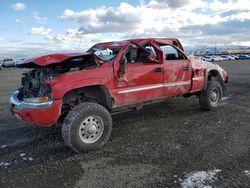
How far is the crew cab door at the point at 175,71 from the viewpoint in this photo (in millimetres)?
6370

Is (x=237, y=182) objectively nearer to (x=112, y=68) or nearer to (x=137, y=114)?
(x=112, y=68)

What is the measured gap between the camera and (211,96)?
7.48 meters

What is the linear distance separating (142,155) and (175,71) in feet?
8.20

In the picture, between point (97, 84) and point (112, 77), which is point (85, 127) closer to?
point (97, 84)

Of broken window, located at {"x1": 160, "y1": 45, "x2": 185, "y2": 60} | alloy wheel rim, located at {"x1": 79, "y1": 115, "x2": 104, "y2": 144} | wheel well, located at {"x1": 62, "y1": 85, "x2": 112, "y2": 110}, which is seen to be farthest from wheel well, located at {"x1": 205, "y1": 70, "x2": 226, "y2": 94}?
alloy wheel rim, located at {"x1": 79, "y1": 115, "x2": 104, "y2": 144}

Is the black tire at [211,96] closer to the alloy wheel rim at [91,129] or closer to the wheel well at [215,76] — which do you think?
the wheel well at [215,76]

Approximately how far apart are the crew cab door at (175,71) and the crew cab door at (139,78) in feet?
0.69

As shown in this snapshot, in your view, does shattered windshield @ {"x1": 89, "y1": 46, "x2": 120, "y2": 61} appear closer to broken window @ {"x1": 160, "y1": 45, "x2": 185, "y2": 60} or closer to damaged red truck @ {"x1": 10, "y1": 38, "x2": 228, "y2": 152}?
damaged red truck @ {"x1": 10, "y1": 38, "x2": 228, "y2": 152}

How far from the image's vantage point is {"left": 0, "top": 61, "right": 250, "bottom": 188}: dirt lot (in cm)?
386

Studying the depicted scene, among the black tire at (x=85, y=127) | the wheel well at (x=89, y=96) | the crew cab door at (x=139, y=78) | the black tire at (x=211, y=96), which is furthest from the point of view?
the black tire at (x=211, y=96)

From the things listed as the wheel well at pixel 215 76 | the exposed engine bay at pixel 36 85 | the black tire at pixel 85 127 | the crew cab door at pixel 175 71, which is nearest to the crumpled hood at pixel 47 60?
the exposed engine bay at pixel 36 85

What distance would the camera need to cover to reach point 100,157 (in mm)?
4723

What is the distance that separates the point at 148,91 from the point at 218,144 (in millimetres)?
1708

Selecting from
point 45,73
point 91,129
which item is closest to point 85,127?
point 91,129
